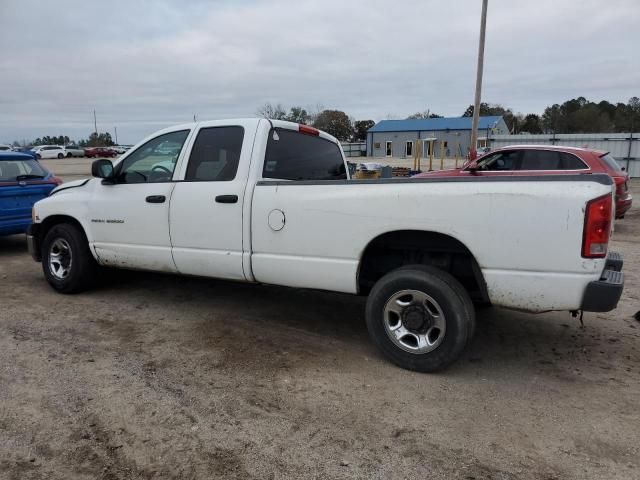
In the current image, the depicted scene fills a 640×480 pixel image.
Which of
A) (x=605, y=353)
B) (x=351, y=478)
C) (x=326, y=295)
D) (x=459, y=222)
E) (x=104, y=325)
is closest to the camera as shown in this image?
(x=351, y=478)

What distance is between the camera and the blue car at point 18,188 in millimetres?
7555

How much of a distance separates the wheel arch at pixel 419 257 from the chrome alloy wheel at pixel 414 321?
36cm

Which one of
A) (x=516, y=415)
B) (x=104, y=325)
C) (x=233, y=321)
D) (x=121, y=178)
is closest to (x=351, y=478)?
(x=516, y=415)

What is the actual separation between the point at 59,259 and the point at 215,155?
96.2 inches

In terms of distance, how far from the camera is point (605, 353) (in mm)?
4074

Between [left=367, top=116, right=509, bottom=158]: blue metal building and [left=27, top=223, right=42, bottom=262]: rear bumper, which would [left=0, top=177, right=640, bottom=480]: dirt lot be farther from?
[left=367, top=116, right=509, bottom=158]: blue metal building

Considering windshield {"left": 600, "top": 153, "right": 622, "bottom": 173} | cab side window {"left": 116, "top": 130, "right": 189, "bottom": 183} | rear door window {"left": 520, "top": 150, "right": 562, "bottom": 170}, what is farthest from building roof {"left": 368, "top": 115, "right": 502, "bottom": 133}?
cab side window {"left": 116, "top": 130, "right": 189, "bottom": 183}

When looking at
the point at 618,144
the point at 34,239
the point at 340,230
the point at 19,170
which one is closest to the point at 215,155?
the point at 340,230

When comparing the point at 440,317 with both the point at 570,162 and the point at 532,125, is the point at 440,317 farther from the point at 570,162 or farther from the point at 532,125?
the point at 532,125

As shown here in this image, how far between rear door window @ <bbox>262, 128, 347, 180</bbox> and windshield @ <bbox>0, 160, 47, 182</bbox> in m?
5.41

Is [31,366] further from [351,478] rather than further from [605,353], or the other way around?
[605,353]

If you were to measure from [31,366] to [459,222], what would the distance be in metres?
3.37

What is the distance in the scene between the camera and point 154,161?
506 centimetres

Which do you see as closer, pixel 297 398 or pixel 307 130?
pixel 297 398
